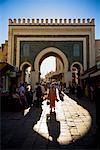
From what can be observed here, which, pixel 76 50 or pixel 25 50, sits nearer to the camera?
pixel 25 50

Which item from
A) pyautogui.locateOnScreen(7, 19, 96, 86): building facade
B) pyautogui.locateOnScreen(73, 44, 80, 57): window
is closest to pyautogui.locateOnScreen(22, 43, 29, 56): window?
pyautogui.locateOnScreen(7, 19, 96, 86): building facade

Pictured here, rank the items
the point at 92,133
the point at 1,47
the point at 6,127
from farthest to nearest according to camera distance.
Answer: the point at 1,47, the point at 6,127, the point at 92,133

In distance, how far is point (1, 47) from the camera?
38.0 metres

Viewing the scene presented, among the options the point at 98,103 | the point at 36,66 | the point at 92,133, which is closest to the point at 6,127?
the point at 92,133

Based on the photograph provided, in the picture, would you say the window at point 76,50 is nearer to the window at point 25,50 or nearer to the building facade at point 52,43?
the building facade at point 52,43

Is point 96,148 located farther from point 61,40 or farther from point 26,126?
point 61,40

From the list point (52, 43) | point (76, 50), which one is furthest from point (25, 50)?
point (76, 50)

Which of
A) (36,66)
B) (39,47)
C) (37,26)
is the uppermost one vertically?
(37,26)

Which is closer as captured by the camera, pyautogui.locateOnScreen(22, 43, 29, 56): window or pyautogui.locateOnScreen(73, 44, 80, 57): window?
pyautogui.locateOnScreen(22, 43, 29, 56): window

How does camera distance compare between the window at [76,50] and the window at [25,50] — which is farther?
the window at [76,50]

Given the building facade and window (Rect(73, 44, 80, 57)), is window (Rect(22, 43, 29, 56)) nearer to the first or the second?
the building facade

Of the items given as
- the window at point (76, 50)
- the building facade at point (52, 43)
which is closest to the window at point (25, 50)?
the building facade at point (52, 43)

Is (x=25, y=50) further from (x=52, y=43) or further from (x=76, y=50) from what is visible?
(x=76, y=50)

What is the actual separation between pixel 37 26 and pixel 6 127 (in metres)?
27.2
